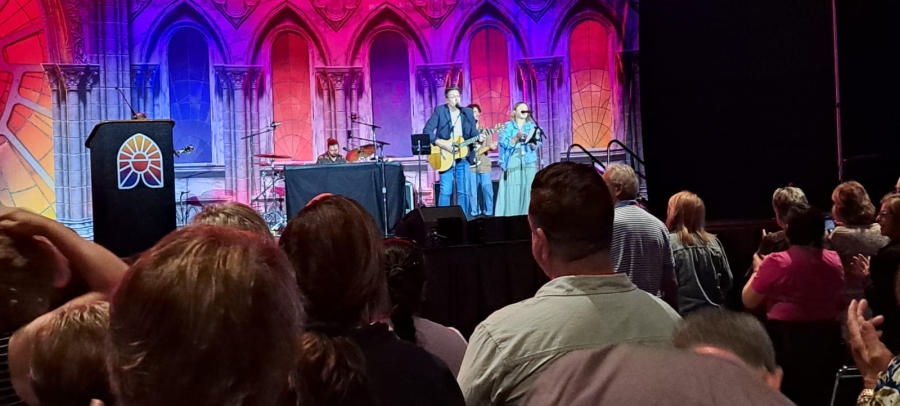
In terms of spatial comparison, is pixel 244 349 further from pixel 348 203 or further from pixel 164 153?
pixel 164 153

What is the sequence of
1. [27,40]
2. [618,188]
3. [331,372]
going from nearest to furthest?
[331,372], [618,188], [27,40]

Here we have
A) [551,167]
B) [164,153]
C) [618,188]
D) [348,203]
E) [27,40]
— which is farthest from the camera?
[27,40]

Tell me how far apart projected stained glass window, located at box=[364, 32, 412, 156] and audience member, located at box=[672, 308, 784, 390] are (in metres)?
10.6

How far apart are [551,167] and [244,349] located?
54.3 inches

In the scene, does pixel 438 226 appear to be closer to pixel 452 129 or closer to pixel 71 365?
pixel 452 129

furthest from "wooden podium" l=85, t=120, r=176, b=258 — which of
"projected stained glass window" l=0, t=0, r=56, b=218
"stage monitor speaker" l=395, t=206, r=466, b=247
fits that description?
"projected stained glass window" l=0, t=0, r=56, b=218

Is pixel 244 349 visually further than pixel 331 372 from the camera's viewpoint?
No

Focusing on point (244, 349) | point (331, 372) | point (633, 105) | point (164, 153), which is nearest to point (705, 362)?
point (244, 349)

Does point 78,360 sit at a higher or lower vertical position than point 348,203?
lower

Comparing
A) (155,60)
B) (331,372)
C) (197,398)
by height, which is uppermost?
(155,60)

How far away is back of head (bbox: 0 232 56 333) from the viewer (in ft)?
4.60

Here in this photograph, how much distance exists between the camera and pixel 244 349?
28.3 inches

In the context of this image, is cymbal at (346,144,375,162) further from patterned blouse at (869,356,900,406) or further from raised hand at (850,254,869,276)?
patterned blouse at (869,356,900,406)

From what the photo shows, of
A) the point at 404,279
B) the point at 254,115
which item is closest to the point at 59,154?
the point at 254,115
